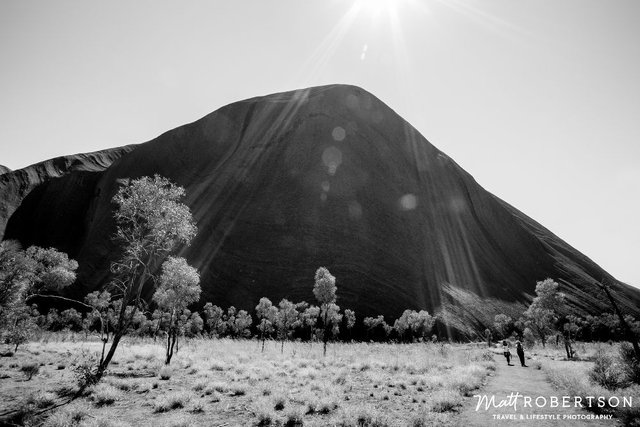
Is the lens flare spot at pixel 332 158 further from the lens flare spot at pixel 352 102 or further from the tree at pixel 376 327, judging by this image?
the tree at pixel 376 327

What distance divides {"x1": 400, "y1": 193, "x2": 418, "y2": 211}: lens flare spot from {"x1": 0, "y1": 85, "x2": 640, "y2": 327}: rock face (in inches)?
15.2

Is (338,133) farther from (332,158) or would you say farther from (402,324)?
(402,324)

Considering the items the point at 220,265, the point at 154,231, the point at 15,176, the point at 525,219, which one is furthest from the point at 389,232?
the point at 15,176

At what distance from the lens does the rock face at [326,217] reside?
70438 millimetres

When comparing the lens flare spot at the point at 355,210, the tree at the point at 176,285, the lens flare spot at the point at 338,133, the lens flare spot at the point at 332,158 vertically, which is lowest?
the tree at the point at 176,285

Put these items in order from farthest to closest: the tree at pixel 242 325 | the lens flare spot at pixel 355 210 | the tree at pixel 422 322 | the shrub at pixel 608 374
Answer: the lens flare spot at pixel 355 210 → the tree at pixel 422 322 → the tree at pixel 242 325 → the shrub at pixel 608 374

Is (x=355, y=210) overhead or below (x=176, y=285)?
overhead

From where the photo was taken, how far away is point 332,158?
9119 centimetres

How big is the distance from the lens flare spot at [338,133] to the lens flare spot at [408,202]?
25.2 metres

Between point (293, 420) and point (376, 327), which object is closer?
point (293, 420)

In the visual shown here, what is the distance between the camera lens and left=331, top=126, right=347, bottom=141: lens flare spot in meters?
96.3

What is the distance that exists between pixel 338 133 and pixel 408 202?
1143 inches

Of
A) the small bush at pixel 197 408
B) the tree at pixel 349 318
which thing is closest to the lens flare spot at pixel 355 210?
the tree at pixel 349 318

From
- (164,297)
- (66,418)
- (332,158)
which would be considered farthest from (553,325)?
(332,158)
